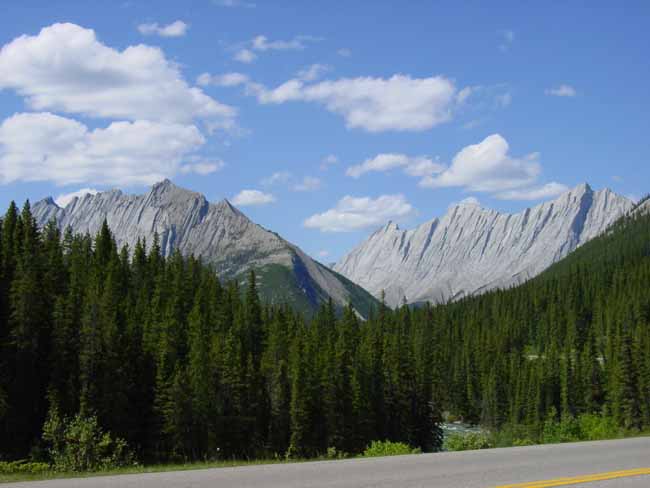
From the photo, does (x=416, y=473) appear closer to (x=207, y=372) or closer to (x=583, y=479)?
(x=583, y=479)

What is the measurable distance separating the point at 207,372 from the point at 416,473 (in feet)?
192

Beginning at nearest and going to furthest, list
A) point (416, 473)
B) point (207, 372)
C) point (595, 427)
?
point (416, 473), point (207, 372), point (595, 427)

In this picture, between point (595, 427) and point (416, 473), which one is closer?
point (416, 473)

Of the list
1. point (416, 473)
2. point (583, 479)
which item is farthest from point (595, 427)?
point (416, 473)

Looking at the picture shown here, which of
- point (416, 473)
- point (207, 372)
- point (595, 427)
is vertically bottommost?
point (595, 427)

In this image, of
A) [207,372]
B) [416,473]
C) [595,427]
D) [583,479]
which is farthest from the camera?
[595,427]

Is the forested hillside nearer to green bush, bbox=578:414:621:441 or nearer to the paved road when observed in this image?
green bush, bbox=578:414:621:441

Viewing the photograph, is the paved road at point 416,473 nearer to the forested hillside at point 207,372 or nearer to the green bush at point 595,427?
the forested hillside at point 207,372

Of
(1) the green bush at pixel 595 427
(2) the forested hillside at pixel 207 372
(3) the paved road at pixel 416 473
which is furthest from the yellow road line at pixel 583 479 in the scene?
(1) the green bush at pixel 595 427

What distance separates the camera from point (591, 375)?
117812 millimetres

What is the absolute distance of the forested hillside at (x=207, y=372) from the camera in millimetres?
62281

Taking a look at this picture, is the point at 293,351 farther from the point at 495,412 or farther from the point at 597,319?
the point at 597,319

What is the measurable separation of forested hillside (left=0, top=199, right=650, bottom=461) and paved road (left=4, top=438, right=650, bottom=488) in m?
23.3

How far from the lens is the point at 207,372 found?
70.8 m
